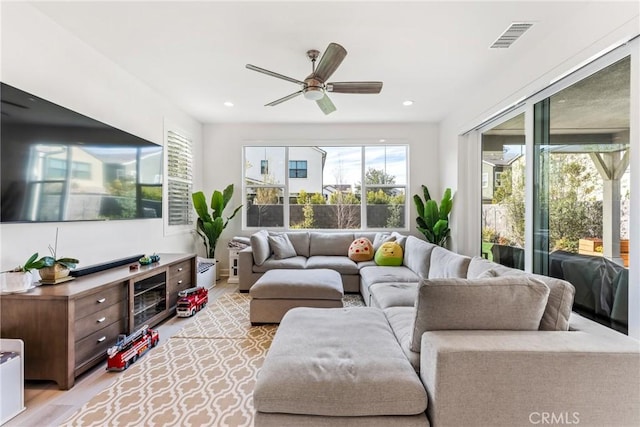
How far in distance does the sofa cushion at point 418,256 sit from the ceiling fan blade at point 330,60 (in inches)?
82.7

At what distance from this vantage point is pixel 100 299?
218 centimetres

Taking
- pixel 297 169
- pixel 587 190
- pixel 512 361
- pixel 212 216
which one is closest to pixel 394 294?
pixel 512 361

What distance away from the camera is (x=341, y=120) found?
4852 millimetres

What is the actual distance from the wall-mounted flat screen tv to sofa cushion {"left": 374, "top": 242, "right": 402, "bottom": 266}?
9.49 feet

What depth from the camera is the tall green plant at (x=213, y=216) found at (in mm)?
4570

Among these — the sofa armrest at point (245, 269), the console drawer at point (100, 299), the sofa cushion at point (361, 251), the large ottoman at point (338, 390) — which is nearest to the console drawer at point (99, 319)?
the console drawer at point (100, 299)

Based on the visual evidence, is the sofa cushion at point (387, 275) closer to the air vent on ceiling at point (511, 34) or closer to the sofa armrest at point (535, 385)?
the sofa armrest at point (535, 385)

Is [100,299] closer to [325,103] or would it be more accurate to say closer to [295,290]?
[295,290]

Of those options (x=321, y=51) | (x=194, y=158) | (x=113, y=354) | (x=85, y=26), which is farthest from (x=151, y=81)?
(x=113, y=354)

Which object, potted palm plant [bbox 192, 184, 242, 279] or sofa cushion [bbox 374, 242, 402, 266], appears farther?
potted palm plant [bbox 192, 184, 242, 279]

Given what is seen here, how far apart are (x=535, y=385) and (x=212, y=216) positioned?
458 centimetres

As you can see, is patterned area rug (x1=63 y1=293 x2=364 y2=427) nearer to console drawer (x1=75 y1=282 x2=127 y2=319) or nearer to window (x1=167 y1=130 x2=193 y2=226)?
console drawer (x1=75 y1=282 x2=127 y2=319)

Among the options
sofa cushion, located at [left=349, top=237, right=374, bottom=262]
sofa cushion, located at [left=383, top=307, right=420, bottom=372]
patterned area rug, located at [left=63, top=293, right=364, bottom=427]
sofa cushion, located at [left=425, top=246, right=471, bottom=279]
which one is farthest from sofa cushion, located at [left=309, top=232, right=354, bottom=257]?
sofa cushion, located at [left=383, top=307, right=420, bottom=372]

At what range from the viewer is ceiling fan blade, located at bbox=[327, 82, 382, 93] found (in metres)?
2.56
